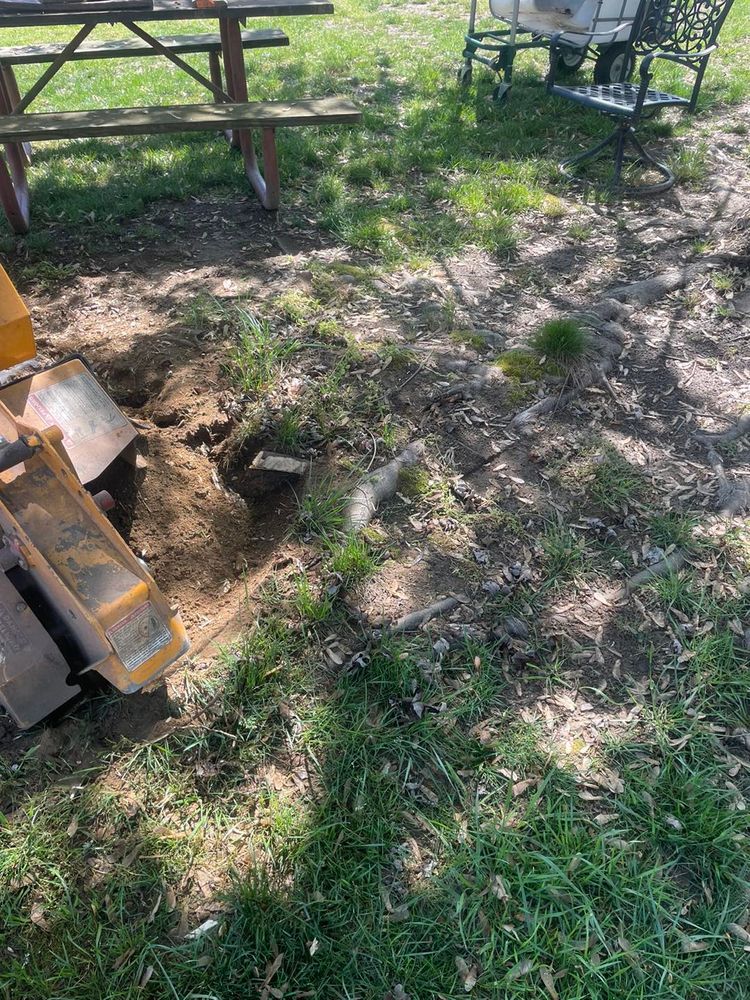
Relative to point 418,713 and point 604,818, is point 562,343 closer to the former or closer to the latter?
point 418,713

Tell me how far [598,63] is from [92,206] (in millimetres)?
6092

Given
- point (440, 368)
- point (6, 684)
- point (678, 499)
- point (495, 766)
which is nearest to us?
point (6, 684)

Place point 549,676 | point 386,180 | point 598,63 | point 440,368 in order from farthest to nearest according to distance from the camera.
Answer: point 598,63 < point 386,180 < point 440,368 < point 549,676

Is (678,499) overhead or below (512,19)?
below

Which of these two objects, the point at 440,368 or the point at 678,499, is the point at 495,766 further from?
the point at 440,368

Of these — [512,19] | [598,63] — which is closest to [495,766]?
[512,19]

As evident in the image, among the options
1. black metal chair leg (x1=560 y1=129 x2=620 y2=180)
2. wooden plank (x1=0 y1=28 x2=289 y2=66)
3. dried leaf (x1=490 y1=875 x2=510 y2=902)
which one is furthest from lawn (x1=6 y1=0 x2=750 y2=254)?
dried leaf (x1=490 y1=875 x2=510 y2=902)

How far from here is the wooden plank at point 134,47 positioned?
5398mm

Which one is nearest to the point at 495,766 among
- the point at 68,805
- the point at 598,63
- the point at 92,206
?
the point at 68,805

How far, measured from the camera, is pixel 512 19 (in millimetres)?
7129

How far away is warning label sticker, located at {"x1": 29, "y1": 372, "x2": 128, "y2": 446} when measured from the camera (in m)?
2.66

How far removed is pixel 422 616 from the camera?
249 cm

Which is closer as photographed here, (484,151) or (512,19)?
Result: (484,151)

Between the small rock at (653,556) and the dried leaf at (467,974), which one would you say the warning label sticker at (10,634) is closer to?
the dried leaf at (467,974)
